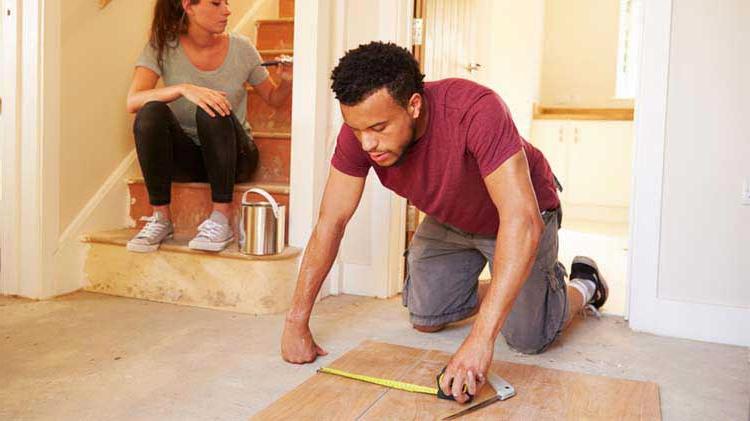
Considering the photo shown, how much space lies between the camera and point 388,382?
4.99 feet

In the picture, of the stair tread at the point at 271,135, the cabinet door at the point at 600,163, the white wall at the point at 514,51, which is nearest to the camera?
the stair tread at the point at 271,135

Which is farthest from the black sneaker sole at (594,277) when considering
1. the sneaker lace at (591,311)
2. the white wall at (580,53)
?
the white wall at (580,53)

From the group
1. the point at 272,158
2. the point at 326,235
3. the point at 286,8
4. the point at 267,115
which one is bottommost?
the point at 326,235

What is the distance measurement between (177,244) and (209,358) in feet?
2.57

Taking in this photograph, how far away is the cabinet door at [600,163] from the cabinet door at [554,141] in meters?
0.05

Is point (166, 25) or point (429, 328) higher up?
point (166, 25)

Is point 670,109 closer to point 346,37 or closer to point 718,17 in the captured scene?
point 718,17

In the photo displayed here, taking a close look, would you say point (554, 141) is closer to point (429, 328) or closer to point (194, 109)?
point (194, 109)

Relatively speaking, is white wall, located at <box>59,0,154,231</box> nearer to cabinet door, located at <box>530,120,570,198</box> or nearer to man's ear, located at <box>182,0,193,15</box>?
man's ear, located at <box>182,0,193,15</box>

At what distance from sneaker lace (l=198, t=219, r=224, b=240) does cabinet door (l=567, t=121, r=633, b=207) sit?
152 inches

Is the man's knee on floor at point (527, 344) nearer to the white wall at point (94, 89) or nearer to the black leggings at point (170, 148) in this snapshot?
the black leggings at point (170, 148)

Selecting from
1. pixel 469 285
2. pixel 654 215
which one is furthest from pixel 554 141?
pixel 469 285

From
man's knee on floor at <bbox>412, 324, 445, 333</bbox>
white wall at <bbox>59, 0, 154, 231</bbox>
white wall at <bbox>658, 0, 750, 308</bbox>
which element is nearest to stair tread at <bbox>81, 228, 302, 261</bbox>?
white wall at <bbox>59, 0, 154, 231</bbox>

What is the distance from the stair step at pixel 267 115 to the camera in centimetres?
315
